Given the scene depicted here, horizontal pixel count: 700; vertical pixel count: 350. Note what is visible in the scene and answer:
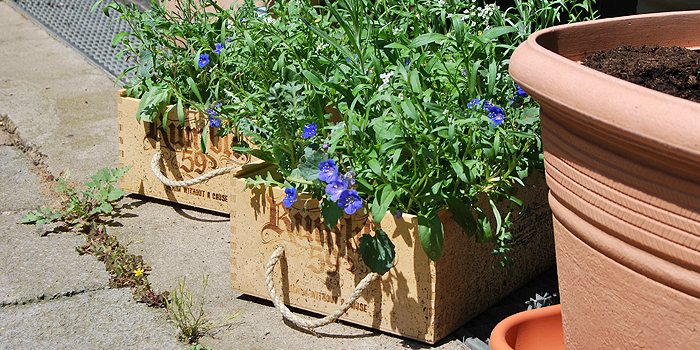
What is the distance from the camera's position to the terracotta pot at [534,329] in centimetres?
147

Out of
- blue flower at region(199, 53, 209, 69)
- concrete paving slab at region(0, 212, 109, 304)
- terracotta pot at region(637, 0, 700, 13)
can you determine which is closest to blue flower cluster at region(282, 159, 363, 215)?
blue flower at region(199, 53, 209, 69)

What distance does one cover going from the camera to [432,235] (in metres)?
1.50

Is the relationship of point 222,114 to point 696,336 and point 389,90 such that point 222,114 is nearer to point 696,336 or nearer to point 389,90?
point 389,90

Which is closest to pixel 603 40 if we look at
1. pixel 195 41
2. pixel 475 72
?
pixel 475 72

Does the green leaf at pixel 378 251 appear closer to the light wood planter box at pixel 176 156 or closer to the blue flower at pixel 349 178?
the blue flower at pixel 349 178

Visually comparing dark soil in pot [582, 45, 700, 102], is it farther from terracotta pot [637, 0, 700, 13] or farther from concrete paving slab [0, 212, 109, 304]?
concrete paving slab [0, 212, 109, 304]

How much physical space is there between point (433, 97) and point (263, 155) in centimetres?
52

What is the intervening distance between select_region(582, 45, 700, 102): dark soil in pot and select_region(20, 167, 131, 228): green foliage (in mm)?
1831

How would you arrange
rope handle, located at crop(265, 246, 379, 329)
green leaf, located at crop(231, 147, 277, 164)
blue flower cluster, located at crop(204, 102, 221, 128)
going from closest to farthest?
1. rope handle, located at crop(265, 246, 379, 329)
2. green leaf, located at crop(231, 147, 277, 164)
3. blue flower cluster, located at crop(204, 102, 221, 128)

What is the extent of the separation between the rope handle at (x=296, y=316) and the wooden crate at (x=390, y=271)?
4 cm

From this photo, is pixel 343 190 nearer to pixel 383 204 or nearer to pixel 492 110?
pixel 383 204

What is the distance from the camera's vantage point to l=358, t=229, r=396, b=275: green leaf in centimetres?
158

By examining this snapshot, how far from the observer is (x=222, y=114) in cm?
206

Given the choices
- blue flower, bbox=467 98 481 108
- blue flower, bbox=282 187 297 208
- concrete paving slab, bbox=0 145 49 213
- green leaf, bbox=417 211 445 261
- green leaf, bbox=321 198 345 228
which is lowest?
concrete paving slab, bbox=0 145 49 213
